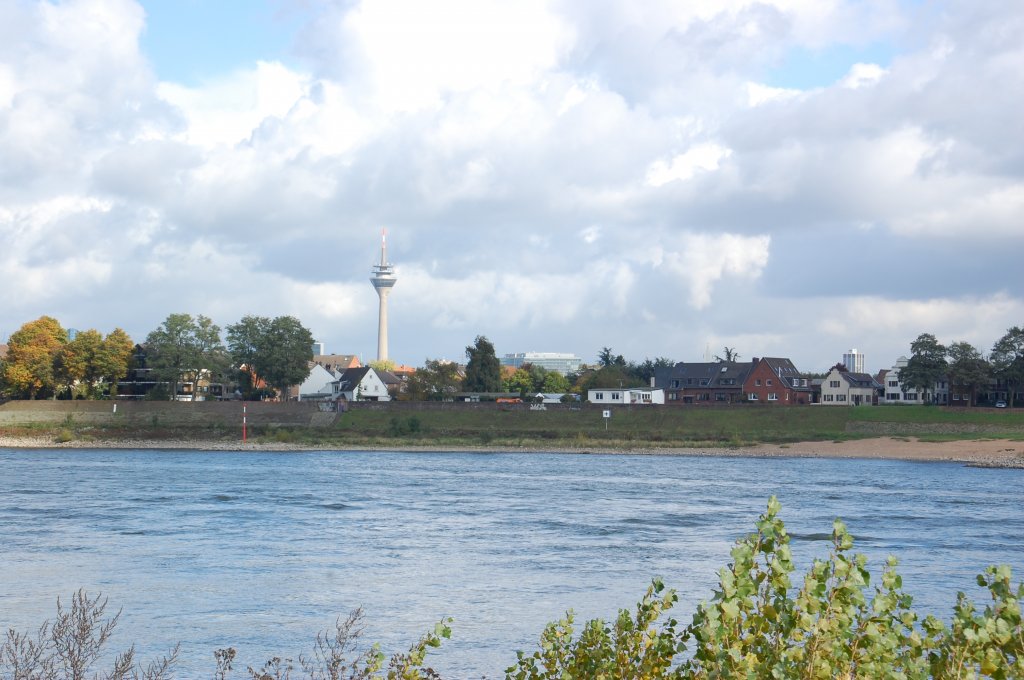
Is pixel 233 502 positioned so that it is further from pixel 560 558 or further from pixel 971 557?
pixel 971 557

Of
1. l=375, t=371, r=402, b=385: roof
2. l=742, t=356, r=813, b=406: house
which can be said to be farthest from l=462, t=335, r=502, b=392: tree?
l=742, t=356, r=813, b=406: house

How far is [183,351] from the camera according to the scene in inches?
5084

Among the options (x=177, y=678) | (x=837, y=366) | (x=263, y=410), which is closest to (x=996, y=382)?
(x=837, y=366)

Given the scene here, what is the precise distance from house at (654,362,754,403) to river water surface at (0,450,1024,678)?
60.6 meters

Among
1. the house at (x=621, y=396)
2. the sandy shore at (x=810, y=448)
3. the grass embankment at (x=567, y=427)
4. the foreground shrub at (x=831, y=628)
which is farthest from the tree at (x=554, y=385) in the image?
the foreground shrub at (x=831, y=628)

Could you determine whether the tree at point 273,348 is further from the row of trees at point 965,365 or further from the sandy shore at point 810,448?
the row of trees at point 965,365

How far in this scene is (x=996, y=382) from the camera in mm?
121188

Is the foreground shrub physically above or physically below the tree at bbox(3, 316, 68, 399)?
below

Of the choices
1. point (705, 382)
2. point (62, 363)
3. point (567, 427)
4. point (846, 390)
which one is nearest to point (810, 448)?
point (567, 427)

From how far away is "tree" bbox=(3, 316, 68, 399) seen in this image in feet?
407

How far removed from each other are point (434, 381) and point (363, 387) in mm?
12663

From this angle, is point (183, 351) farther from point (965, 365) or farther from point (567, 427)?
point (965, 365)

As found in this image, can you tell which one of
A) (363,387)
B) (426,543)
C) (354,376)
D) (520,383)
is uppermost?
(354,376)

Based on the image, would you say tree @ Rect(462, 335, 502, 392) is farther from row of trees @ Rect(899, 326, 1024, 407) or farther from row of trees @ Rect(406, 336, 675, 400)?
row of trees @ Rect(899, 326, 1024, 407)
